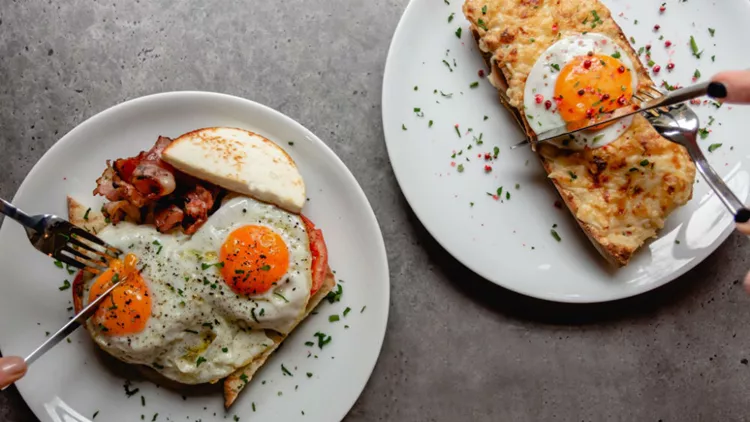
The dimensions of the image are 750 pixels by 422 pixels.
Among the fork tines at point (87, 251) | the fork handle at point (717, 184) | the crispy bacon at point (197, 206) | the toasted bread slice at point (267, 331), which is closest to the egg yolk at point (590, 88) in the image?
the fork handle at point (717, 184)

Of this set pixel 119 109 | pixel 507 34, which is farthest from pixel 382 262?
pixel 119 109

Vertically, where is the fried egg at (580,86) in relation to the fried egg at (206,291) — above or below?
above

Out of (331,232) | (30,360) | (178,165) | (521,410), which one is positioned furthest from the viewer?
(521,410)

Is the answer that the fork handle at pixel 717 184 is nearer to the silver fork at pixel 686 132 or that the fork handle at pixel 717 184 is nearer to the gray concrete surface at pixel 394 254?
the silver fork at pixel 686 132

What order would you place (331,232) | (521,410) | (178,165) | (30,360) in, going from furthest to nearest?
(521,410) → (331,232) → (178,165) → (30,360)

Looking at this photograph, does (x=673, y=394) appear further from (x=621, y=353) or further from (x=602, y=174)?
(x=602, y=174)

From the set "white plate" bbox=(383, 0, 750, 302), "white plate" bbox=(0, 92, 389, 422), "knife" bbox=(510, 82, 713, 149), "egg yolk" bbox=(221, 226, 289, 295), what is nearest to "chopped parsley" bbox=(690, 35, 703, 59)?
"white plate" bbox=(383, 0, 750, 302)
